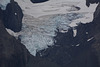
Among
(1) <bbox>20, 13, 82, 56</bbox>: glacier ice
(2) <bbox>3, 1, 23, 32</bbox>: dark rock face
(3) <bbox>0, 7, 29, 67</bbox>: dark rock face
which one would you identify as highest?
(3) <bbox>0, 7, 29, 67</bbox>: dark rock face

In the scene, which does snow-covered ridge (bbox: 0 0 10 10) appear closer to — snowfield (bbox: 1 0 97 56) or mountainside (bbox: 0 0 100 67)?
mountainside (bbox: 0 0 100 67)

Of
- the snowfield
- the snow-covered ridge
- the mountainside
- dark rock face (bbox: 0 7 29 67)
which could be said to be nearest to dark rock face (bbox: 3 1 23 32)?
the mountainside

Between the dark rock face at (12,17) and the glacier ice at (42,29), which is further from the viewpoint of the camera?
the glacier ice at (42,29)

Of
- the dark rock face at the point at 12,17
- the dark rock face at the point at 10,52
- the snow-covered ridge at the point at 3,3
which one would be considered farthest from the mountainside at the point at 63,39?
the dark rock face at the point at 10,52

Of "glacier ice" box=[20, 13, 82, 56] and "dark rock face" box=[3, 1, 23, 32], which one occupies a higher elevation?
"dark rock face" box=[3, 1, 23, 32]

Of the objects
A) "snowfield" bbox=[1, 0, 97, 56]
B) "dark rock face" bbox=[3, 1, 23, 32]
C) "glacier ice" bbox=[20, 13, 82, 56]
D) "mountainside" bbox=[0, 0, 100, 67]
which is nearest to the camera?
"mountainside" bbox=[0, 0, 100, 67]

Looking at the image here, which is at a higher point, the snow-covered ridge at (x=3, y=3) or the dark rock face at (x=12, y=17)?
the snow-covered ridge at (x=3, y=3)

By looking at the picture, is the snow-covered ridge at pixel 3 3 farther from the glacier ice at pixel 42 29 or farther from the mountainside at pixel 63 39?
the glacier ice at pixel 42 29

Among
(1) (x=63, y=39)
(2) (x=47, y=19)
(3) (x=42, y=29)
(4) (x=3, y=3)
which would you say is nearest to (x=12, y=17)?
(4) (x=3, y=3)
